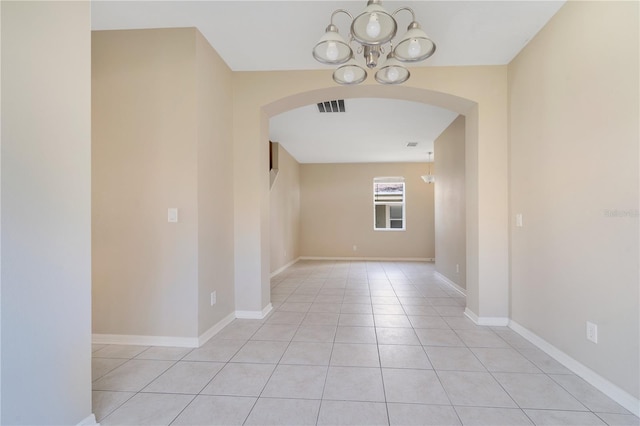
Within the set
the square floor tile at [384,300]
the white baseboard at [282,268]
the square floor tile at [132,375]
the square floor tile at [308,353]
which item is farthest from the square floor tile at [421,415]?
the white baseboard at [282,268]

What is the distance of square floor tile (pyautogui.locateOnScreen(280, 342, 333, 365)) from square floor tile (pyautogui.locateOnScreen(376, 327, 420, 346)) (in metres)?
0.52

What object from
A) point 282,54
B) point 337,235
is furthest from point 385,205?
point 282,54

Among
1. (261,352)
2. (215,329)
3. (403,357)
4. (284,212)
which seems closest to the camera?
(403,357)

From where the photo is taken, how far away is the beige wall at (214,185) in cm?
266

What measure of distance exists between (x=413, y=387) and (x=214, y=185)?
2.36 m

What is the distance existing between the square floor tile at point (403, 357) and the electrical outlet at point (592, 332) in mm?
1056

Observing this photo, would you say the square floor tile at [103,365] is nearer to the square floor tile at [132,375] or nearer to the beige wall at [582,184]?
the square floor tile at [132,375]

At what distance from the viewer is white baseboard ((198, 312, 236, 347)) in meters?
2.66

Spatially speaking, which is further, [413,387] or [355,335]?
[355,335]

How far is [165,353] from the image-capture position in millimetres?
2469

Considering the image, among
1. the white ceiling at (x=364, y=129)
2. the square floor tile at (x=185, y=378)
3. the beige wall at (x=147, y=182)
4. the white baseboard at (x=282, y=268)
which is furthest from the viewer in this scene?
the white baseboard at (x=282, y=268)

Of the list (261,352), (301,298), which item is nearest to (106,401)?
(261,352)

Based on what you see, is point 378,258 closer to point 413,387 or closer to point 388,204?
point 388,204

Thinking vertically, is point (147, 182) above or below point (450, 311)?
above
